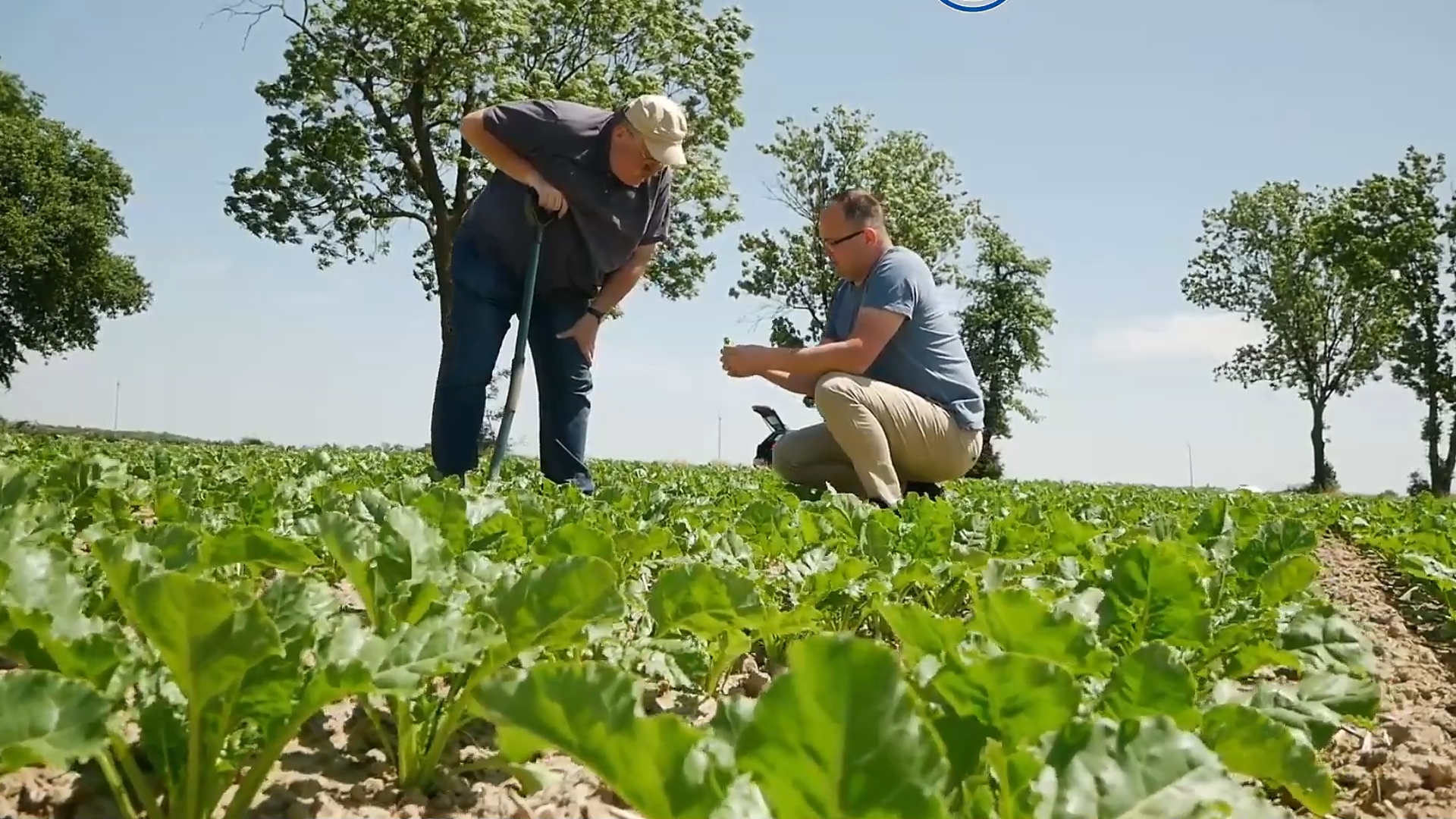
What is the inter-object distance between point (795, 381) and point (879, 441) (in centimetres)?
68

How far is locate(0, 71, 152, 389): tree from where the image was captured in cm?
3256

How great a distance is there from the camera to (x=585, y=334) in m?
5.70

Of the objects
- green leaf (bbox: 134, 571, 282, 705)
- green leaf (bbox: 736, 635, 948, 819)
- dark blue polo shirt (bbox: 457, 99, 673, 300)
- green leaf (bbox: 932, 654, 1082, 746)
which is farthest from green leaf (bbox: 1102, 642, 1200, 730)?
dark blue polo shirt (bbox: 457, 99, 673, 300)

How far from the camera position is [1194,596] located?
70.6 inches

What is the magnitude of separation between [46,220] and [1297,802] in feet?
125

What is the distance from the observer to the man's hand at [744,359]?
222 inches

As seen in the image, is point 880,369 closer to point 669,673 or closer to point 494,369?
point 494,369

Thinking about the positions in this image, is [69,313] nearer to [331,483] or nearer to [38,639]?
[331,483]

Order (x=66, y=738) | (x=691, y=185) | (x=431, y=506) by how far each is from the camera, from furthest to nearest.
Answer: (x=691, y=185), (x=431, y=506), (x=66, y=738)

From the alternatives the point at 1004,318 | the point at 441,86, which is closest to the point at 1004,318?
the point at 1004,318

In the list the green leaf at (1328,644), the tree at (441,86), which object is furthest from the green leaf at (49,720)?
the tree at (441,86)

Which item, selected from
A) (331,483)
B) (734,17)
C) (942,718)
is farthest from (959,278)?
(942,718)

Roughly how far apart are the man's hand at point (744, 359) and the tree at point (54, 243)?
108 ft

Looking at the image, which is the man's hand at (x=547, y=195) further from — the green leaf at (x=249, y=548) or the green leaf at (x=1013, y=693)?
the green leaf at (x=1013, y=693)
